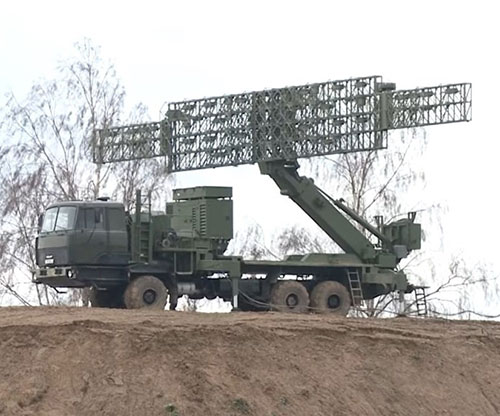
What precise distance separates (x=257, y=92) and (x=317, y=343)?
1542cm

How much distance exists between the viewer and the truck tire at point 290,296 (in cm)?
3088

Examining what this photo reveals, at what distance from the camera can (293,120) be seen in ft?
119

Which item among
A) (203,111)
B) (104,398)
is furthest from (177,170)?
(104,398)

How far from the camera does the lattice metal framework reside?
114 ft

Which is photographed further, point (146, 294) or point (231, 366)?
point (146, 294)

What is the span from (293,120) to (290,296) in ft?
22.3

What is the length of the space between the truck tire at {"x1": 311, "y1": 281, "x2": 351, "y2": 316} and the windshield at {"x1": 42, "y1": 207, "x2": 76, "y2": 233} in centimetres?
596

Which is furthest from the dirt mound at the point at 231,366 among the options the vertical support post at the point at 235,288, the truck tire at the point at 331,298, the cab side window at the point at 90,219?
the truck tire at the point at 331,298

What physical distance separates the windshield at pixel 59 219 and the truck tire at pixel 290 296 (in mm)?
5026

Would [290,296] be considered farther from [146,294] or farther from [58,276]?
[58,276]

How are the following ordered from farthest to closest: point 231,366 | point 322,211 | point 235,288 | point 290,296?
1. point 322,211
2. point 290,296
3. point 235,288
4. point 231,366

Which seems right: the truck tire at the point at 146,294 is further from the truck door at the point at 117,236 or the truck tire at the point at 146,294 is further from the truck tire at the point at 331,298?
the truck tire at the point at 331,298

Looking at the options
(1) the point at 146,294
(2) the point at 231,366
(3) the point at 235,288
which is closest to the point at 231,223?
(3) the point at 235,288

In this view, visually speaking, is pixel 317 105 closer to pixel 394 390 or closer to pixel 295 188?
pixel 295 188
